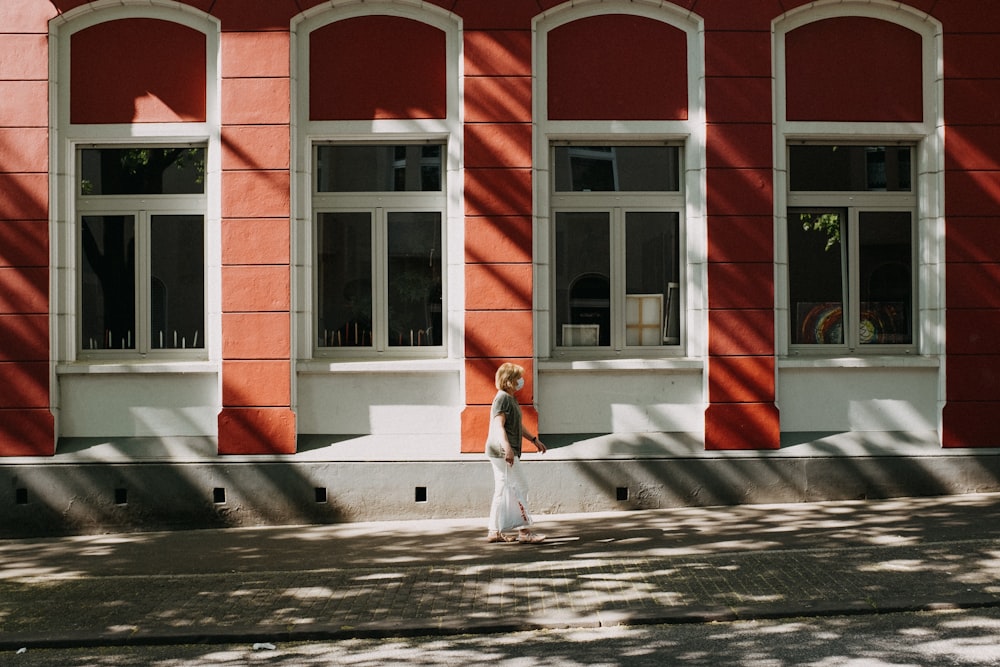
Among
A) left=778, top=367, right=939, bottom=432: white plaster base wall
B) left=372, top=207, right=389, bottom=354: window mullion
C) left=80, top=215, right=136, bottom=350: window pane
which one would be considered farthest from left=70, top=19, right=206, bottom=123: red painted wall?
left=778, top=367, right=939, bottom=432: white plaster base wall

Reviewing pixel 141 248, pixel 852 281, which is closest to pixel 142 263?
pixel 141 248

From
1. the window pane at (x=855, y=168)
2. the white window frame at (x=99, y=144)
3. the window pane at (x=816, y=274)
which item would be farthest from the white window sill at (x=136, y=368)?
the window pane at (x=855, y=168)

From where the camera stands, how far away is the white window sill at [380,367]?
11664 mm

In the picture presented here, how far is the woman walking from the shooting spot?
10164 millimetres

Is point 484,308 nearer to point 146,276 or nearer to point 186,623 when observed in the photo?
point 146,276

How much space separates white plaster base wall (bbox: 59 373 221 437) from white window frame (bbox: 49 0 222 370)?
119 mm

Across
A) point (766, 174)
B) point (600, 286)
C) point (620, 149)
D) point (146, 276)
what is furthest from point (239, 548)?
point (766, 174)

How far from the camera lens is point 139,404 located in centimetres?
1173

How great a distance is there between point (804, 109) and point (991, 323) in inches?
118

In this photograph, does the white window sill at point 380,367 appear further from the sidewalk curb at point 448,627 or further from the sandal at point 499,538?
the sidewalk curb at point 448,627

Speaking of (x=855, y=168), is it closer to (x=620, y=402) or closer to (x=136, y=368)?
(x=620, y=402)

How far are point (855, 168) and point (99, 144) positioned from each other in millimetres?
8109

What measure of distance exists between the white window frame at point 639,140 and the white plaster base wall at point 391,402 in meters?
1.05

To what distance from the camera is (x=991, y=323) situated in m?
11.9
